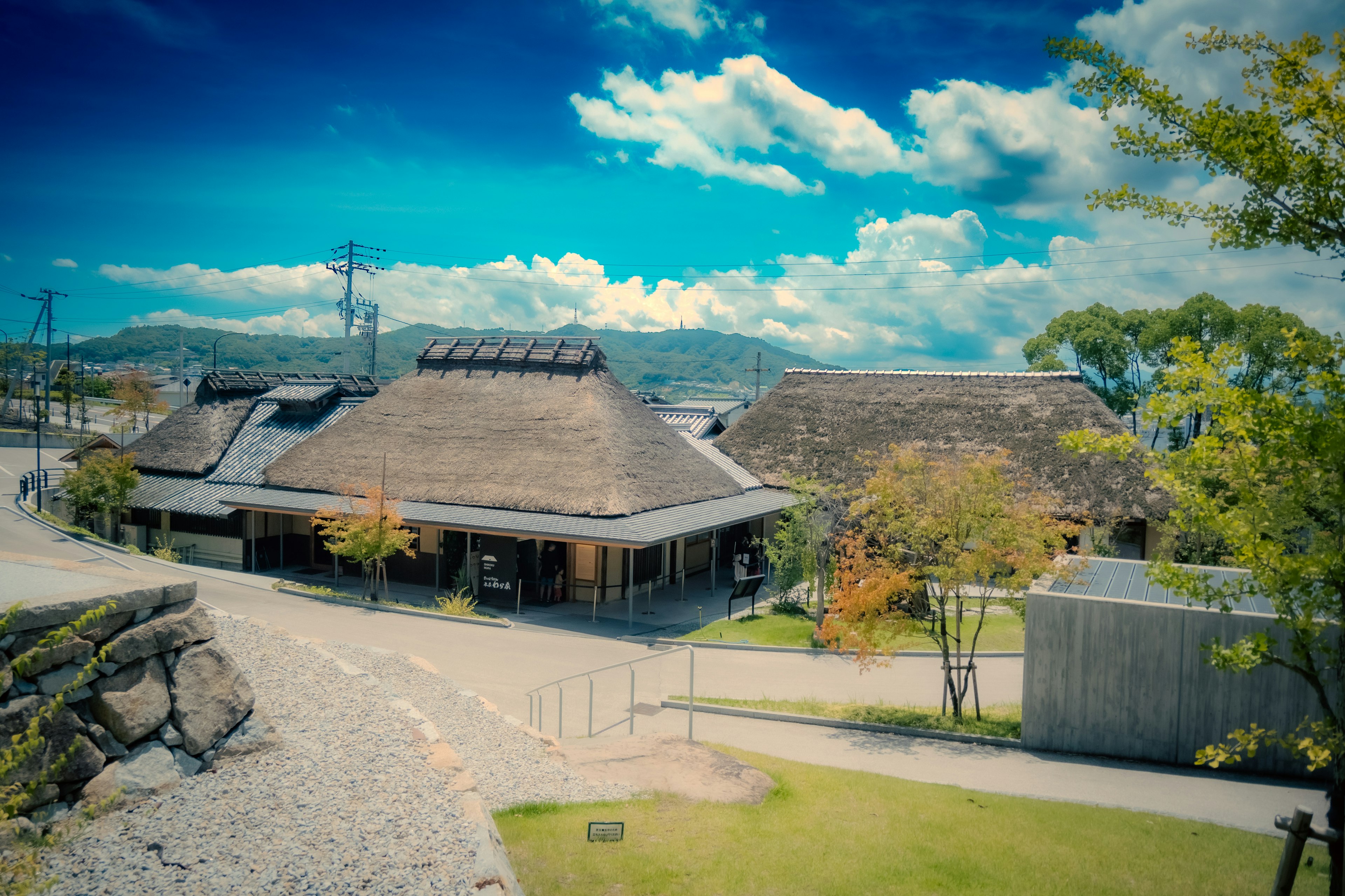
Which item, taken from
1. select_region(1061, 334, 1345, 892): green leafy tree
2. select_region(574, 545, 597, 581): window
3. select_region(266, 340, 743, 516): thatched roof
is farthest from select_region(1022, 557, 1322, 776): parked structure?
select_region(574, 545, 597, 581): window

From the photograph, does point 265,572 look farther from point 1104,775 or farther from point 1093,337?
point 1093,337

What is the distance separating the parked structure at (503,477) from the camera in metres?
22.1

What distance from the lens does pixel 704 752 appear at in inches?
396

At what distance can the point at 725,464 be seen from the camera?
98.3ft

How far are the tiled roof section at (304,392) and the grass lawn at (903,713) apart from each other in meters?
21.8

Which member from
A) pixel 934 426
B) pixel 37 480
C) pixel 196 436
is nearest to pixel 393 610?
pixel 196 436

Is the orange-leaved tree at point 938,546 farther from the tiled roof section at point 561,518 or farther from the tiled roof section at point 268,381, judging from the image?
the tiled roof section at point 268,381

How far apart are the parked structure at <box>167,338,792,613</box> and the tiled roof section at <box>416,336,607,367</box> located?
0.07 metres

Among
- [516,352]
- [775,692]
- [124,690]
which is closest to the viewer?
[124,690]

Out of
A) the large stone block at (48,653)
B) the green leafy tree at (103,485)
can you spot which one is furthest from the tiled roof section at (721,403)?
the large stone block at (48,653)

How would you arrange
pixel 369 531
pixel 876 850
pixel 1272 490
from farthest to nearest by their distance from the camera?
1. pixel 369 531
2. pixel 876 850
3. pixel 1272 490

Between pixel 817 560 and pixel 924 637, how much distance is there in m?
3.19

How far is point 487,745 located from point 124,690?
4.38 meters

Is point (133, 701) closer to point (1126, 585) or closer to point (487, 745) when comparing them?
point (487, 745)
